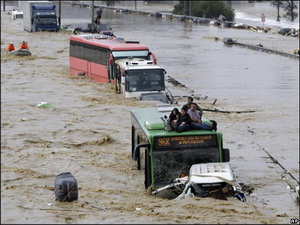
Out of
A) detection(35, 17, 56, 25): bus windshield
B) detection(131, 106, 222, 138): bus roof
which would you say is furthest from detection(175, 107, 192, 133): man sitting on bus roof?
detection(35, 17, 56, 25): bus windshield

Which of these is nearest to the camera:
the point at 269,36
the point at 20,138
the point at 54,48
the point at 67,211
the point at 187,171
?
the point at 67,211

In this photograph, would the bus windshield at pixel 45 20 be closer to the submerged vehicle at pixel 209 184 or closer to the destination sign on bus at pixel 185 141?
the destination sign on bus at pixel 185 141

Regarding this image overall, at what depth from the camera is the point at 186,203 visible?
16.1 metres

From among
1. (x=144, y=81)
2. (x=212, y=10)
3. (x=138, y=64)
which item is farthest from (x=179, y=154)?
(x=212, y=10)

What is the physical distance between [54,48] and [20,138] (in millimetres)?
38005

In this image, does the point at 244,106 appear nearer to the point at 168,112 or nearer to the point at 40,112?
the point at 40,112

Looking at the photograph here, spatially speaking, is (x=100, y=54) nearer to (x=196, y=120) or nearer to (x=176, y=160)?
(x=196, y=120)

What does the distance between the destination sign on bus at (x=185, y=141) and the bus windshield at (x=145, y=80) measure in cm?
1480

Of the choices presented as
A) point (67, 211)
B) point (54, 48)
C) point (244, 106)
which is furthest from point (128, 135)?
point (54, 48)

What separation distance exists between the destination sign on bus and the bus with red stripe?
1825 centimetres

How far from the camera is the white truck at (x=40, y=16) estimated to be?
7676 centimetres

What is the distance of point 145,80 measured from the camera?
32.7 meters

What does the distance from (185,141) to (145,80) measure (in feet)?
49.5

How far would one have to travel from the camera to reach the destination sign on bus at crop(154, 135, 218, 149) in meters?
17.7
